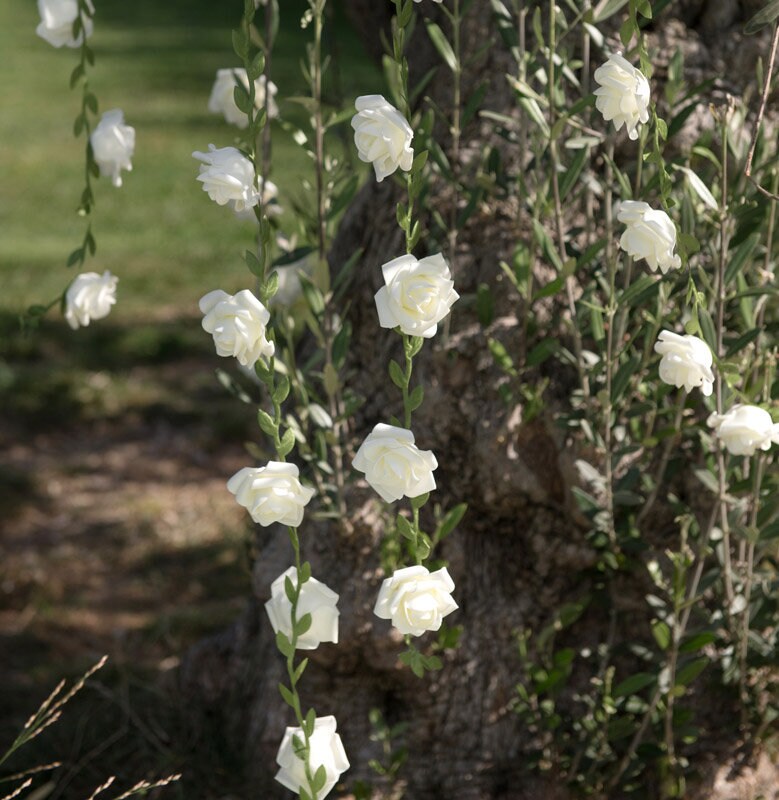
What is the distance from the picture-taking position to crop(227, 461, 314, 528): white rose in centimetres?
150

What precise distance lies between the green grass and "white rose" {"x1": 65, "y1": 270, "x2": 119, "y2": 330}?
56cm

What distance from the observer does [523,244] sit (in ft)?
Result: 7.44

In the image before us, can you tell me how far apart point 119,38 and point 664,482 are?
41.5 ft

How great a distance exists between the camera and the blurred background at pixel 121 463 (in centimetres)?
292

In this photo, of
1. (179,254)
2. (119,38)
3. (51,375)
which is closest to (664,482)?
(51,375)

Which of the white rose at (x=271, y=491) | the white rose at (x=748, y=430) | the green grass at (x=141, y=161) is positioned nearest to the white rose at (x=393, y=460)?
the white rose at (x=271, y=491)

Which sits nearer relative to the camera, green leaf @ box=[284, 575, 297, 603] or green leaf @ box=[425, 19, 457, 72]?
green leaf @ box=[284, 575, 297, 603]

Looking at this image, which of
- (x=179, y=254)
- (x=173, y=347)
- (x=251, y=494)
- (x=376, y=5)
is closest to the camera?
(x=251, y=494)

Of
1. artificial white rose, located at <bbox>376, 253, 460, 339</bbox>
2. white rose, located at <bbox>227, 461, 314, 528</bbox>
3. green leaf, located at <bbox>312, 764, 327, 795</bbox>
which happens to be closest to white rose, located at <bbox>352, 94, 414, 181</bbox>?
artificial white rose, located at <bbox>376, 253, 460, 339</bbox>

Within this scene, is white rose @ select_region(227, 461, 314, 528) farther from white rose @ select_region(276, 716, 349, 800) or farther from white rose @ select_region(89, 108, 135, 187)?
white rose @ select_region(89, 108, 135, 187)

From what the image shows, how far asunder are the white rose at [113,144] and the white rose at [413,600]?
2.85 feet

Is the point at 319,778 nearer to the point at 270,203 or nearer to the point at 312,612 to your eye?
the point at 312,612

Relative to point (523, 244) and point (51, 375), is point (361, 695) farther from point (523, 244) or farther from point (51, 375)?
point (51, 375)

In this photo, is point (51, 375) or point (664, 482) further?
point (51, 375)
